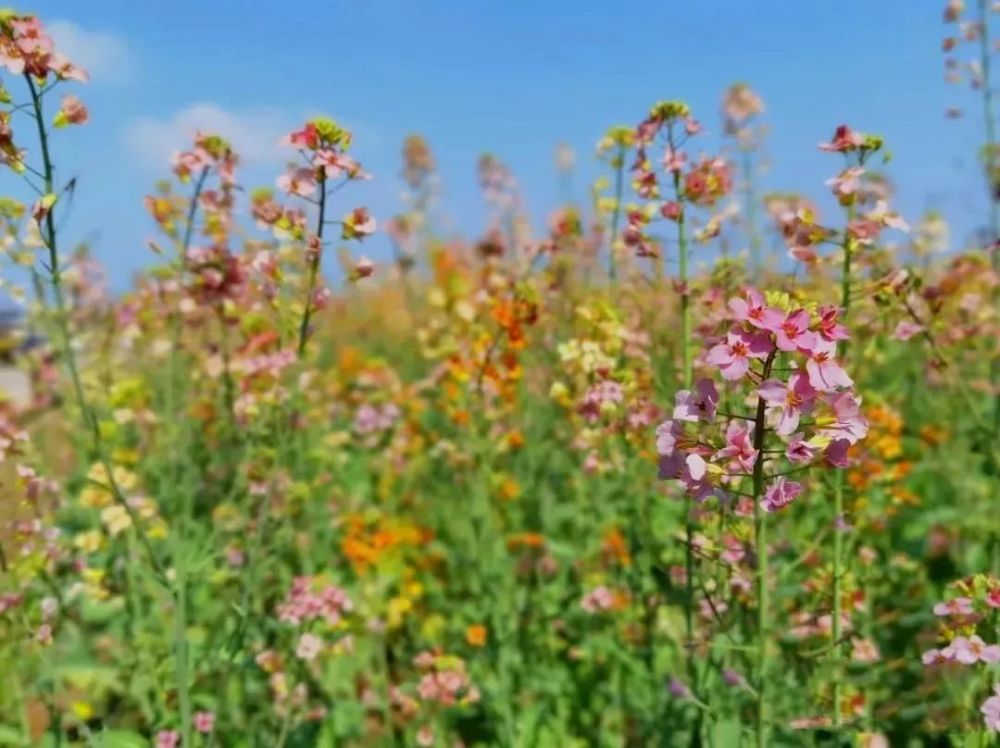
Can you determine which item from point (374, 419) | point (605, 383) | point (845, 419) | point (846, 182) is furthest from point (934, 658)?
point (374, 419)

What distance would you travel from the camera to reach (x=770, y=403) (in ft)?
4.74

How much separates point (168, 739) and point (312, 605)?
17.6 inches

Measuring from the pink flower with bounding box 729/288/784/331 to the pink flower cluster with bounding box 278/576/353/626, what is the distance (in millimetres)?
1604

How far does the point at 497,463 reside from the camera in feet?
15.0

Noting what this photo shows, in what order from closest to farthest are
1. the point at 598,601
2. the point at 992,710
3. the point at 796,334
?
the point at 796,334 < the point at 992,710 < the point at 598,601

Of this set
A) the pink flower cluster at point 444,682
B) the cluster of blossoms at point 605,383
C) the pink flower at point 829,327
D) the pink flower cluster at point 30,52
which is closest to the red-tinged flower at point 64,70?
the pink flower cluster at point 30,52

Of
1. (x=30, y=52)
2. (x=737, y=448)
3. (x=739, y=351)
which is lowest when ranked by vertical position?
(x=737, y=448)

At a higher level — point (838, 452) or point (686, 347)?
point (686, 347)

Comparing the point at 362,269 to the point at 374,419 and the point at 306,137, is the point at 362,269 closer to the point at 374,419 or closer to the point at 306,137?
the point at 306,137

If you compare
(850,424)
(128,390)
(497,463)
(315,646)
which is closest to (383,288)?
(497,463)

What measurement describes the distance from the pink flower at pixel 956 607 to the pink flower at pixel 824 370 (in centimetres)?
70

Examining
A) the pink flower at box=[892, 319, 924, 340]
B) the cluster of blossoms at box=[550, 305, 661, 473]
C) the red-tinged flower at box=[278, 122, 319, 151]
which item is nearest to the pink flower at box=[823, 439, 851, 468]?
the pink flower at box=[892, 319, 924, 340]

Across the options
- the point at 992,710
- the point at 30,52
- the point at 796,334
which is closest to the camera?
the point at 796,334

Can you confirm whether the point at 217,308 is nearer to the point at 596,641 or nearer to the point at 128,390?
the point at 128,390
